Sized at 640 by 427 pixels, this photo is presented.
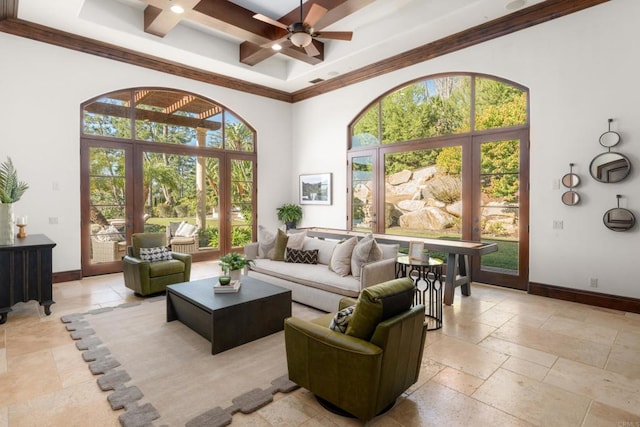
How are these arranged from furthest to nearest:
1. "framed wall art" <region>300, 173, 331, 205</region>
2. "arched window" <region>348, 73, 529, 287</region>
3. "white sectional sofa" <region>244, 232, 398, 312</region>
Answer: "framed wall art" <region>300, 173, 331, 205</region>, "arched window" <region>348, 73, 529, 287</region>, "white sectional sofa" <region>244, 232, 398, 312</region>

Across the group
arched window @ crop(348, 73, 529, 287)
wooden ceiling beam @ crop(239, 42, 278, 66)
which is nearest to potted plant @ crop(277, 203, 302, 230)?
arched window @ crop(348, 73, 529, 287)

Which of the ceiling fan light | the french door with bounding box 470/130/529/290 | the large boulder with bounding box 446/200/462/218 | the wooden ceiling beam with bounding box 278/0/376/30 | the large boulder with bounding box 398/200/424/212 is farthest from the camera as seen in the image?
the large boulder with bounding box 398/200/424/212

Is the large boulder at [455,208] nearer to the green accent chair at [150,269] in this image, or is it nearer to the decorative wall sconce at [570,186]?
the decorative wall sconce at [570,186]

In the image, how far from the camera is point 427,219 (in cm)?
627

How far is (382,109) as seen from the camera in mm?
6934

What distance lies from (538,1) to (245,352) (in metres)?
5.64

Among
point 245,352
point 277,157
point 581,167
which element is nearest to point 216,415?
point 245,352

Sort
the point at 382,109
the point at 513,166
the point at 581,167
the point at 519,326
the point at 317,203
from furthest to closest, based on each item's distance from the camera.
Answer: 1. the point at 317,203
2. the point at 382,109
3. the point at 513,166
4. the point at 581,167
5. the point at 519,326

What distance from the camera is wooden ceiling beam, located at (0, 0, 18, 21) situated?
4.64 meters

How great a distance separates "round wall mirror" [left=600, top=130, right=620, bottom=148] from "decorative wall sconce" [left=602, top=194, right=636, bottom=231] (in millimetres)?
645

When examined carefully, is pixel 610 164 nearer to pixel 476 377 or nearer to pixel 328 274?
pixel 476 377

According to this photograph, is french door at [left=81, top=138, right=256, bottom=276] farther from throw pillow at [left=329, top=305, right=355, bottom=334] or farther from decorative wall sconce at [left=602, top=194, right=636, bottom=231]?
decorative wall sconce at [left=602, top=194, right=636, bottom=231]

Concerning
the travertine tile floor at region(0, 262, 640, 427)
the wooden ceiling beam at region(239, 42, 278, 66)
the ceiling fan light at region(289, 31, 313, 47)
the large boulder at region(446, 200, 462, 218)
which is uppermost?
the wooden ceiling beam at region(239, 42, 278, 66)

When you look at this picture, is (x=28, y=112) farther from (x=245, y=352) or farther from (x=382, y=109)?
(x=382, y=109)
